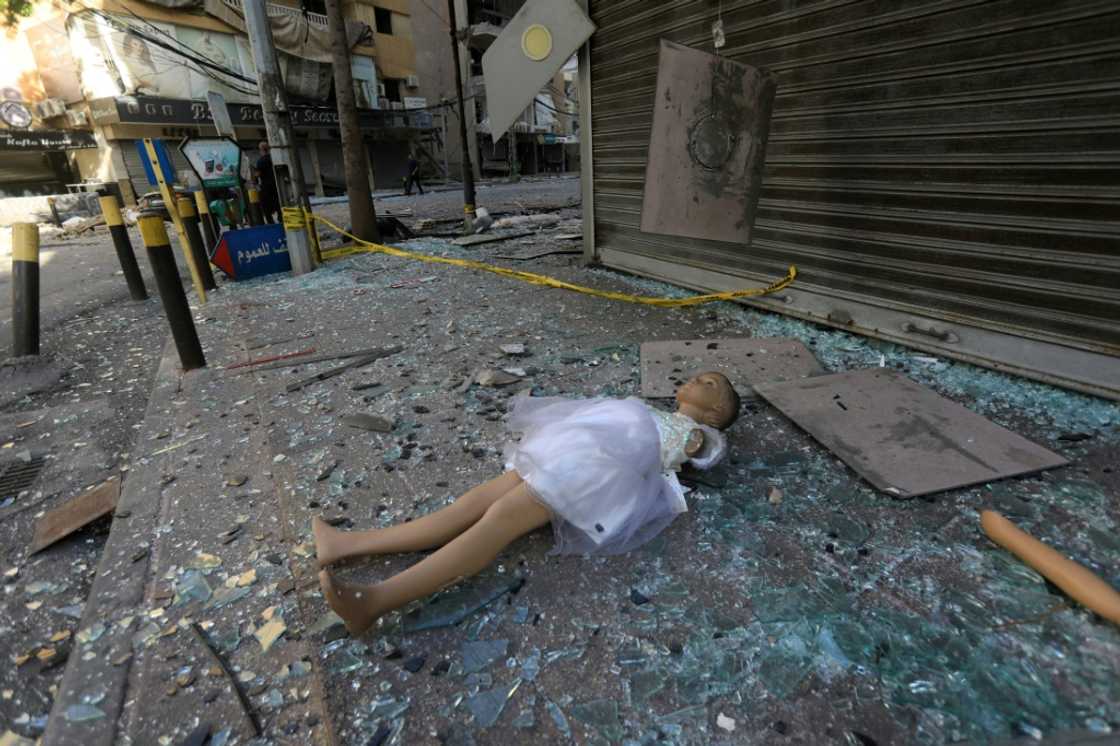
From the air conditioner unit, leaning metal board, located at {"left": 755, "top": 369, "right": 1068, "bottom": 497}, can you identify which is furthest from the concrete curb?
the air conditioner unit

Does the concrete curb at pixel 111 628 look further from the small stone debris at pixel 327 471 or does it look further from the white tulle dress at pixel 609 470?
the white tulle dress at pixel 609 470

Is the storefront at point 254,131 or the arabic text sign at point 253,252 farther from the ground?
the storefront at point 254,131

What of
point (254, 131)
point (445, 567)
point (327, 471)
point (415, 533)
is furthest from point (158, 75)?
point (445, 567)

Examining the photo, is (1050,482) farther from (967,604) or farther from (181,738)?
(181,738)

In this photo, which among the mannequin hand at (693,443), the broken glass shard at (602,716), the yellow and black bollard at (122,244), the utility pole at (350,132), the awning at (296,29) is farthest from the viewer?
the awning at (296,29)

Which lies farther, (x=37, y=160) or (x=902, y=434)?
(x=37, y=160)

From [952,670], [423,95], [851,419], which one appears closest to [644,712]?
[952,670]

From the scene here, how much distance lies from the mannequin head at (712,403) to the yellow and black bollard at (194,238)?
20.4 feet

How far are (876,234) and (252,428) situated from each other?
4.40 metres

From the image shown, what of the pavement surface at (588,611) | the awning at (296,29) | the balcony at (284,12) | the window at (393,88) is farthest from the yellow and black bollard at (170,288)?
the window at (393,88)

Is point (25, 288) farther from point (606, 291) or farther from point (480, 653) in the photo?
point (480, 653)

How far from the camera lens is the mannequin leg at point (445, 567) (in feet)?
5.36

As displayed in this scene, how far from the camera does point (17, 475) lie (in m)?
3.02

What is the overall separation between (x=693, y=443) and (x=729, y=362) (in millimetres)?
1671
